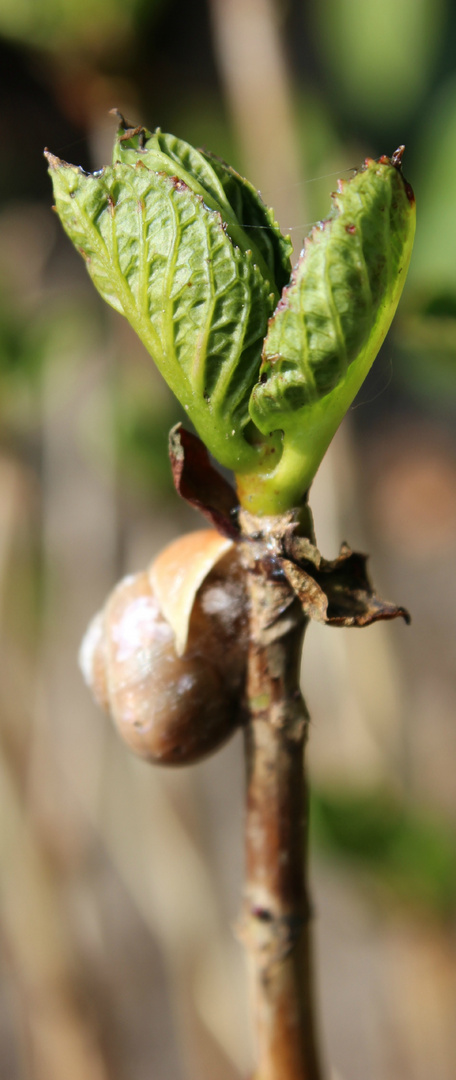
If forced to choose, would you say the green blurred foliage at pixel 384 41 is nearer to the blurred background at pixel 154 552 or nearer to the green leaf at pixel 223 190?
the blurred background at pixel 154 552

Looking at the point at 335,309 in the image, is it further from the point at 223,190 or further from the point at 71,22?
the point at 71,22

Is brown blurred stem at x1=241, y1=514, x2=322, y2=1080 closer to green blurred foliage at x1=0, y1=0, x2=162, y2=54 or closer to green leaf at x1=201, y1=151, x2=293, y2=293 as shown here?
green leaf at x1=201, y1=151, x2=293, y2=293

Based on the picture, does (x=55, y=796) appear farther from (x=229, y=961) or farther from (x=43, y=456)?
(x=43, y=456)

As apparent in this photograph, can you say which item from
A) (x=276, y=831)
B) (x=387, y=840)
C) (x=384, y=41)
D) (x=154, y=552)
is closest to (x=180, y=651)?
(x=276, y=831)

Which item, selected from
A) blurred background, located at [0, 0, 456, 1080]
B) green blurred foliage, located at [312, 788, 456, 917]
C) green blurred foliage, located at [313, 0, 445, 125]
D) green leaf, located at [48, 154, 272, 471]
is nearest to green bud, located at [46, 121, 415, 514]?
green leaf, located at [48, 154, 272, 471]

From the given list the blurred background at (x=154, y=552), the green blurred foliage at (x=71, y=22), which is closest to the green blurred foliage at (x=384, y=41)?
the blurred background at (x=154, y=552)

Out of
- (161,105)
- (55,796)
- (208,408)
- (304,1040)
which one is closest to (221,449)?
(208,408)
